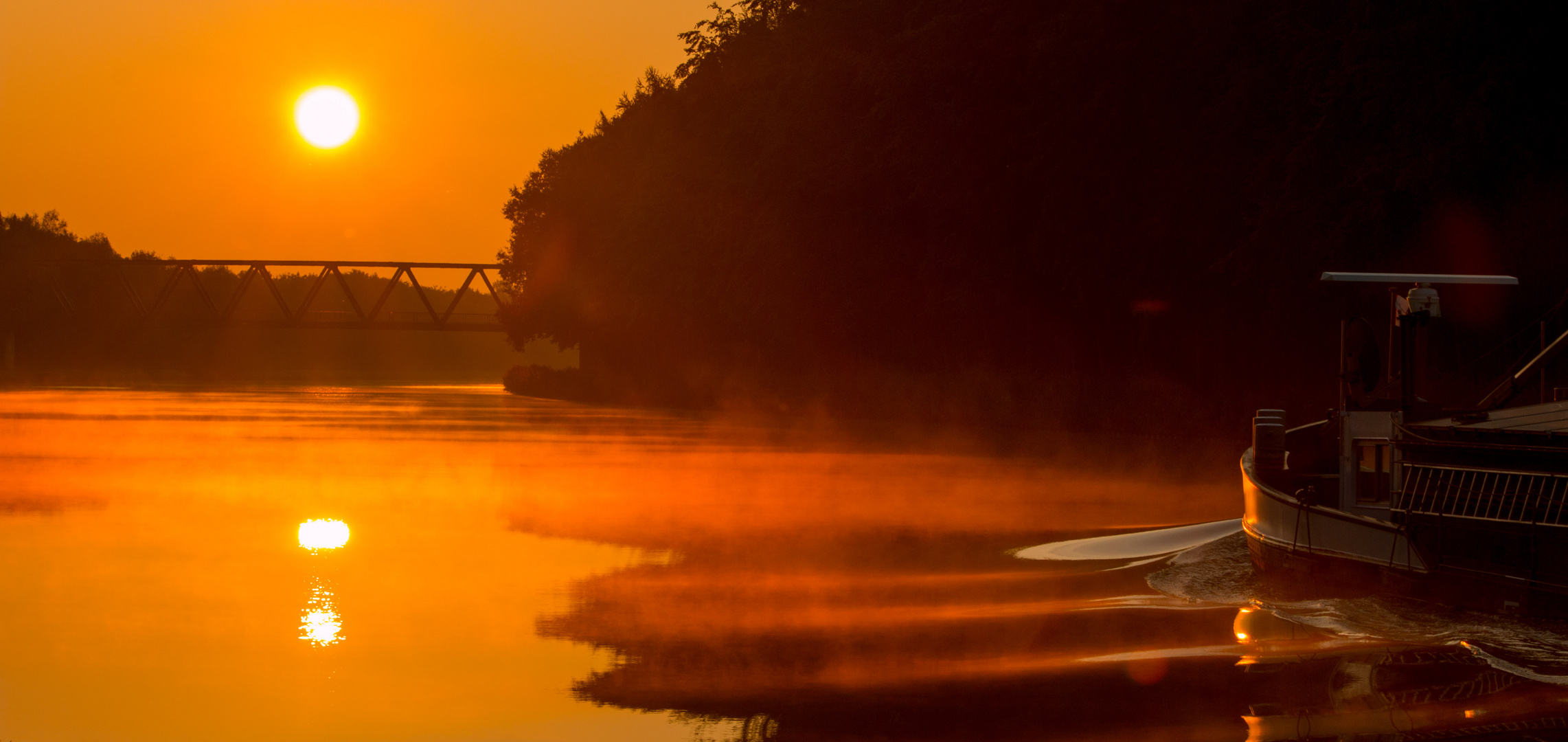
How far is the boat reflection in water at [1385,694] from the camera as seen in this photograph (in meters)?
7.56

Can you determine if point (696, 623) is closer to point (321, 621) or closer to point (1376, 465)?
point (321, 621)

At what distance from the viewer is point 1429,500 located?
11758mm

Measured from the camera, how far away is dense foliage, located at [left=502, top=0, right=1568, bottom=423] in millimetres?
26156

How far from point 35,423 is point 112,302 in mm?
83944

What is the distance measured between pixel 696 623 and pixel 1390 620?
483 centimetres

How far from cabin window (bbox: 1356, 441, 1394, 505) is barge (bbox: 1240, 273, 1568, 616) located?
0.01 m

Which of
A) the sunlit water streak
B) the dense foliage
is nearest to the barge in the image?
the sunlit water streak

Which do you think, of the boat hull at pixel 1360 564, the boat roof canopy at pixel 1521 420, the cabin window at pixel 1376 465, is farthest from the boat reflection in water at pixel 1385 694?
the cabin window at pixel 1376 465

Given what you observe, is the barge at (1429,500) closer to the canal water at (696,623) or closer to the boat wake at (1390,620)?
the boat wake at (1390,620)

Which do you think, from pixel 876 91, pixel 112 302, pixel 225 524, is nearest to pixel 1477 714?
pixel 225 524

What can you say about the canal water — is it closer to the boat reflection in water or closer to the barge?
the boat reflection in water

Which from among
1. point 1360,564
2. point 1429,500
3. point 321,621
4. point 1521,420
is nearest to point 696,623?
point 321,621

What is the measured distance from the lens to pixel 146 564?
13.1m

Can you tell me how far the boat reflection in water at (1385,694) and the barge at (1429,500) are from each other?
1.11 meters
